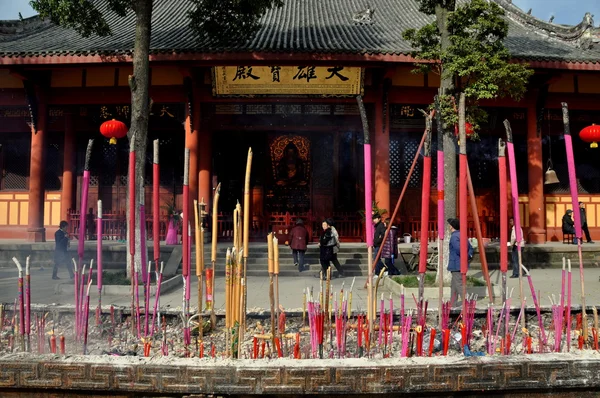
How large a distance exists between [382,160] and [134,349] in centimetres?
775

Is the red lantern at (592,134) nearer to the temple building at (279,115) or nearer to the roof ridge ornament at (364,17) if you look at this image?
the temple building at (279,115)

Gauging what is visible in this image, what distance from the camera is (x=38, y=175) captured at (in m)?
10.6

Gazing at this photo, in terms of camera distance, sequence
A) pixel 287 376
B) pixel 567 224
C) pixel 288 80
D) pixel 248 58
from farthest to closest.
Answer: pixel 567 224 < pixel 288 80 < pixel 248 58 < pixel 287 376

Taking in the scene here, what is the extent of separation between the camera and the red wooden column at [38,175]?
10461 millimetres

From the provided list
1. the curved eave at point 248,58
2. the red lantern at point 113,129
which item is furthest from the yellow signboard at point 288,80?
the red lantern at point 113,129

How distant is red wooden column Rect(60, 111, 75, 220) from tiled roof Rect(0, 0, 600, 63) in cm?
213

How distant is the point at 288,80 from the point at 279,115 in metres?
1.31

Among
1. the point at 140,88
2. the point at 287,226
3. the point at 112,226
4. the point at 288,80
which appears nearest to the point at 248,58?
the point at 288,80

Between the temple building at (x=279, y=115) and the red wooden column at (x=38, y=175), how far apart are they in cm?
3

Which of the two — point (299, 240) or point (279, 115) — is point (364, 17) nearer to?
point (279, 115)

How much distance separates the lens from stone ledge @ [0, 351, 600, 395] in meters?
2.23

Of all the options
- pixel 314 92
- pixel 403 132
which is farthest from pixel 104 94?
pixel 403 132

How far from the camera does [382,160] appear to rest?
1018cm

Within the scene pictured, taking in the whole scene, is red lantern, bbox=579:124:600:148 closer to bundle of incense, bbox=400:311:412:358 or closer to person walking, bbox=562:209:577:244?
person walking, bbox=562:209:577:244
